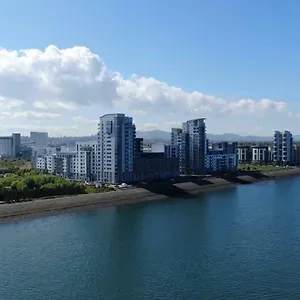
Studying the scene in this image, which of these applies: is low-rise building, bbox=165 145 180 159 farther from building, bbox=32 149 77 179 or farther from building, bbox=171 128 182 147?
building, bbox=32 149 77 179

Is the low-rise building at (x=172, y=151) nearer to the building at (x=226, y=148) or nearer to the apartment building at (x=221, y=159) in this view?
the apartment building at (x=221, y=159)

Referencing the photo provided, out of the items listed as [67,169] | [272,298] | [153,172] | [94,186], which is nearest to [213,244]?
[272,298]

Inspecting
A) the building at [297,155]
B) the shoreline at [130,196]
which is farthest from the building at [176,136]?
the building at [297,155]

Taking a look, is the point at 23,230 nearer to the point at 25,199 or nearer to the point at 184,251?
the point at 25,199

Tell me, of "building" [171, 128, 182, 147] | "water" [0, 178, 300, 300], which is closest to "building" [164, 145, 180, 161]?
"building" [171, 128, 182, 147]

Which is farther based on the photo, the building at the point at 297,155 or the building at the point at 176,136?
the building at the point at 297,155

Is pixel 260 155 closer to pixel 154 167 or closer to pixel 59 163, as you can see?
pixel 154 167
